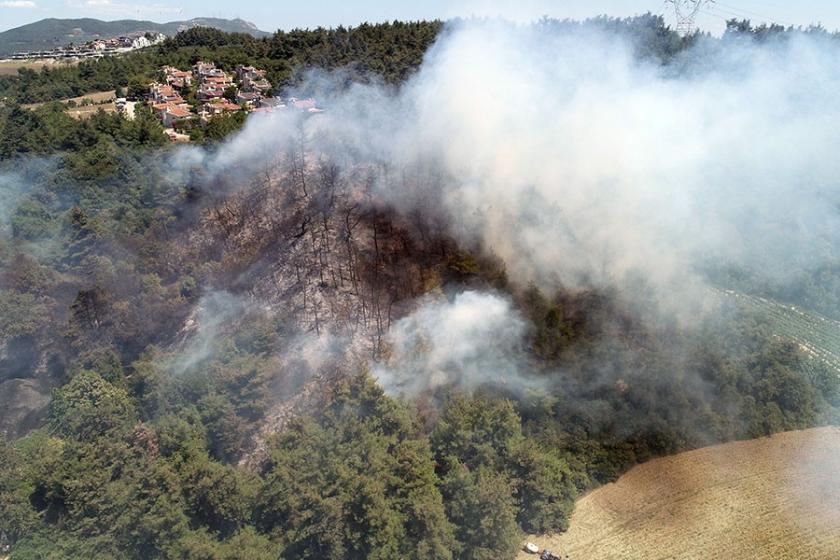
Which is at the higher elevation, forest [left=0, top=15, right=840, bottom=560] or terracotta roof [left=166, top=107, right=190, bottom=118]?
terracotta roof [left=166, top=107, right=190, bottom=118]

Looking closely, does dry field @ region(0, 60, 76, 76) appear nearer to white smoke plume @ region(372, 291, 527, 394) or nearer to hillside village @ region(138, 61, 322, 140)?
hillside village @ region(138, 61, 322, 140)

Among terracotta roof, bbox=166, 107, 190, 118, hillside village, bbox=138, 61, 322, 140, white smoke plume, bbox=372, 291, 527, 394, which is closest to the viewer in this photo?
white smoke plume, bbox=372, 291, 527, 394

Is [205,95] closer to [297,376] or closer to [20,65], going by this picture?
[297,376]

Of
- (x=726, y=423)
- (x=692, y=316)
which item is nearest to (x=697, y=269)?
(x=692, y=316)

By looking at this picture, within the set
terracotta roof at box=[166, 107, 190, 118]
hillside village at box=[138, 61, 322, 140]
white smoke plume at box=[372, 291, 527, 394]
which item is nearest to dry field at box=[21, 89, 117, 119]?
hillside village at box=[138, 61, 322, 140]

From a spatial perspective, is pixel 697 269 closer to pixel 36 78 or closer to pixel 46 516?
pixel 46 516

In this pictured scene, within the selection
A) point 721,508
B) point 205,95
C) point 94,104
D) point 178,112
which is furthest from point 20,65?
point 721,508

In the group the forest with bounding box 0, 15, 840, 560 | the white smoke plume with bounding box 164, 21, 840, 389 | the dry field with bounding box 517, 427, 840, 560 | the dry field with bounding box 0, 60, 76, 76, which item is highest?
the dry field with bounding box 0, 60, 76, 76
